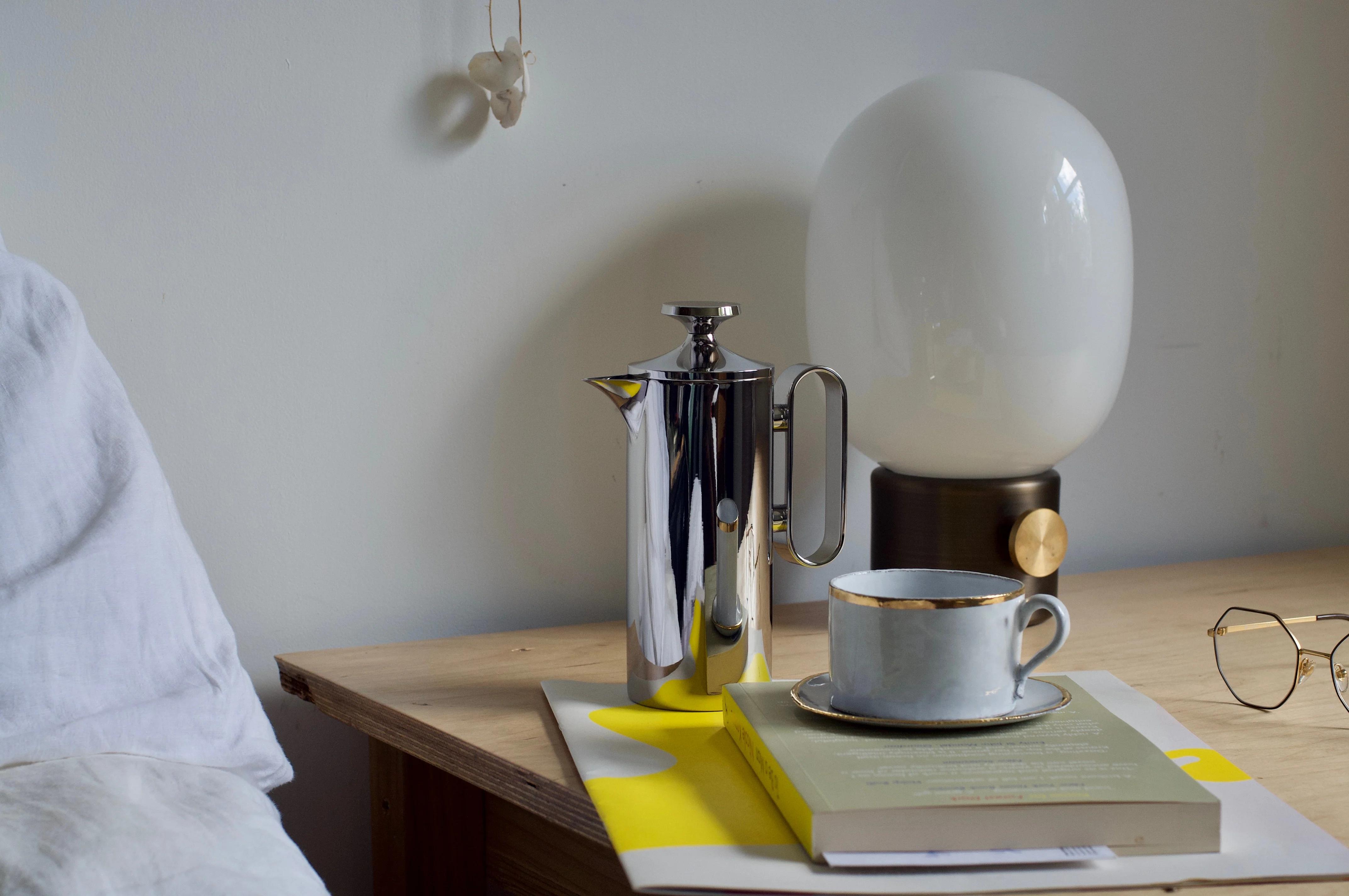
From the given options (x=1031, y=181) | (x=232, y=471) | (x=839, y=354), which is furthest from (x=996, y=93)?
(x=232, y=471)

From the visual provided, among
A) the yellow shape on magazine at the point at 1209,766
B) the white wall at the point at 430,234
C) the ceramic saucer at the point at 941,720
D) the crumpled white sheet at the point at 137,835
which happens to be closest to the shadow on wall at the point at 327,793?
the white wall at the point at 430,234

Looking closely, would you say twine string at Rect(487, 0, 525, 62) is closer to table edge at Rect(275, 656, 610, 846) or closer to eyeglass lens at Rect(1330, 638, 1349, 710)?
table edge at Rect(275, 656, 610, 846)

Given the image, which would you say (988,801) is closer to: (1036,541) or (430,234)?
(1036,541)

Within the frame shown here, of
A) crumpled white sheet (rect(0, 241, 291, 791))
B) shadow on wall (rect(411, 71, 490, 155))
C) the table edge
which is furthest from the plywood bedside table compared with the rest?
shadow on wall (rect(411, 71, 490, 155))

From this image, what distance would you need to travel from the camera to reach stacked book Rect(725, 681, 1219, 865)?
0.43 meters

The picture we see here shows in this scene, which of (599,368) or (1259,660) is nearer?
(1259,660)

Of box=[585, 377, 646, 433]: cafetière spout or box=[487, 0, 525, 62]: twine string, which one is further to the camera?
box=[487, 0, 525, 62]: twine string

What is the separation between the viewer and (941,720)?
51cm

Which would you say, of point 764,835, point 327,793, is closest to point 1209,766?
point 764,835

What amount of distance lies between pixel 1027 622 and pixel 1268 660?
30 cm

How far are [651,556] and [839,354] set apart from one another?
25cm

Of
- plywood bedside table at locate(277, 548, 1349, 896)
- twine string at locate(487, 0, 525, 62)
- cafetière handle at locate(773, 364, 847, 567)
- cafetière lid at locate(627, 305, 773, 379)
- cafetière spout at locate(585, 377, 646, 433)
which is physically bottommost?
plywood bedside table at locate(277, 548, 1349, 896)

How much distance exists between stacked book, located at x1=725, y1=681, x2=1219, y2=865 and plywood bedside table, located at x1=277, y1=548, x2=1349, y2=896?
82 millimetres

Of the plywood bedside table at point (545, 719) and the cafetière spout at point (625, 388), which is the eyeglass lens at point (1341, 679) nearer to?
the plywood bedside table at point (545, 719)
